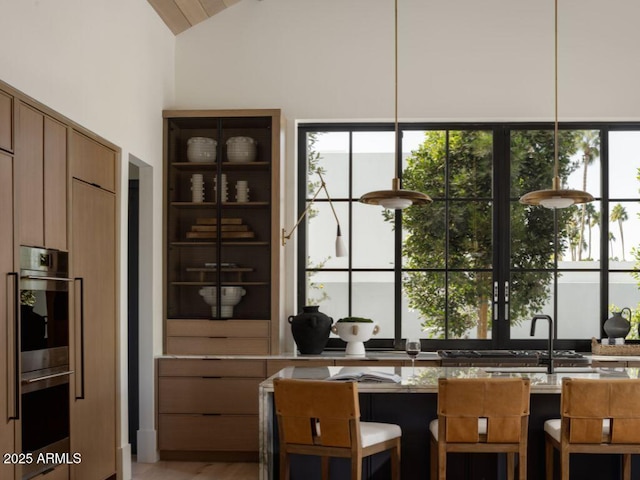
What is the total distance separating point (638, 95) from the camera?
6594mm

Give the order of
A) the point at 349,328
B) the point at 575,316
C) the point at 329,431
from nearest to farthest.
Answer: the point at 329,431 < the point at 349,328 < the point at 575,316

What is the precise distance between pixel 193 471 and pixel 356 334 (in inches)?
60.8

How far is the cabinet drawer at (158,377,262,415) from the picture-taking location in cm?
615

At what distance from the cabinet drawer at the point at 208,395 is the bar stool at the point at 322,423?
213cm

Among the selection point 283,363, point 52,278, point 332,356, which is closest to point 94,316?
point 52,278

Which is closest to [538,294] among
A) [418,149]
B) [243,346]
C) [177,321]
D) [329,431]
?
[418,149]

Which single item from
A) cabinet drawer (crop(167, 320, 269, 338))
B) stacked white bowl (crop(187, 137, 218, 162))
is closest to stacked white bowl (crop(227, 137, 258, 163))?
stacked white bowl (crop(187, 137, 218, 162))

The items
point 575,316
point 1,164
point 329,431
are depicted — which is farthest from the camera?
point 575,316

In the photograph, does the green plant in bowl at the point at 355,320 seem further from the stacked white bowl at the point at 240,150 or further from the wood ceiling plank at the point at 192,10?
the wood ceiling plank at the point at 192,10

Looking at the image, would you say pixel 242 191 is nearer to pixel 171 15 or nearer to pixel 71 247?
pixel 171 15

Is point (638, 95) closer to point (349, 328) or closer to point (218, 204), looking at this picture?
point (349, 328)

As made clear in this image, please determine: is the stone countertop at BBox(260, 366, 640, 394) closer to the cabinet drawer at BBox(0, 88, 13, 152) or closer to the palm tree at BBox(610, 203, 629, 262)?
the cabinet drawer at BBox(0, 88, 13, 152)

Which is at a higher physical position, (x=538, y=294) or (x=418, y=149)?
(x=418, y=149)

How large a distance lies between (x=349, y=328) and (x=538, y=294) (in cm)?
160
